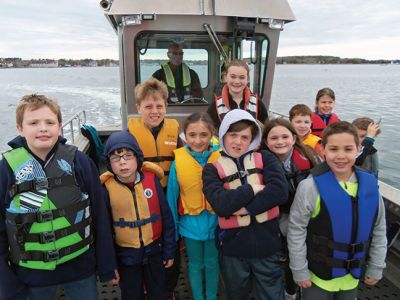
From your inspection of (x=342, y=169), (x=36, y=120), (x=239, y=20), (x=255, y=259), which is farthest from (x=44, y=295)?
(x=239, y=20)

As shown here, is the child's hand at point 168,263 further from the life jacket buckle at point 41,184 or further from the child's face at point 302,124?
the child's face at point 302,124

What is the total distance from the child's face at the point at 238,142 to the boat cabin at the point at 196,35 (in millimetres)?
2343

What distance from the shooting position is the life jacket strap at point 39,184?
1.63 metres

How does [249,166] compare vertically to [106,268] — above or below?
above

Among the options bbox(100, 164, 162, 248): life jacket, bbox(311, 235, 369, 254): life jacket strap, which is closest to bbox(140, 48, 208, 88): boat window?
bbox(100, 164, 162, 248): life jacket

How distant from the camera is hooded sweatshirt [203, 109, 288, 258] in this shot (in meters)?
1.81

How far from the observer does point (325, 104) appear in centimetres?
335

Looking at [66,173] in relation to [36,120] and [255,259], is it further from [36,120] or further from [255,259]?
[255,259]

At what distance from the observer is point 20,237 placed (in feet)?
5.41

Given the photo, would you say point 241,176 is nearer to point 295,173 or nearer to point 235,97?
point 295,173

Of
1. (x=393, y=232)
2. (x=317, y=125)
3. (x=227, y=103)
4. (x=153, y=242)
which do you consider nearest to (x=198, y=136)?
(x=153, y=242)

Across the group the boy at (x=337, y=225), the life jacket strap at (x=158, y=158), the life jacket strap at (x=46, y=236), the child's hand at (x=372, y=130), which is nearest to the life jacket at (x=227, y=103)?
the life jacket strap at (x=158, y=158)

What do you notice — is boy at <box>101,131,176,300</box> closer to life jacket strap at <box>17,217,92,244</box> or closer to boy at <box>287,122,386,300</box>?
life jacket strap at <box>17,217,92,244</box>

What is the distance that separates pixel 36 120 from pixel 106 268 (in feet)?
3.00
